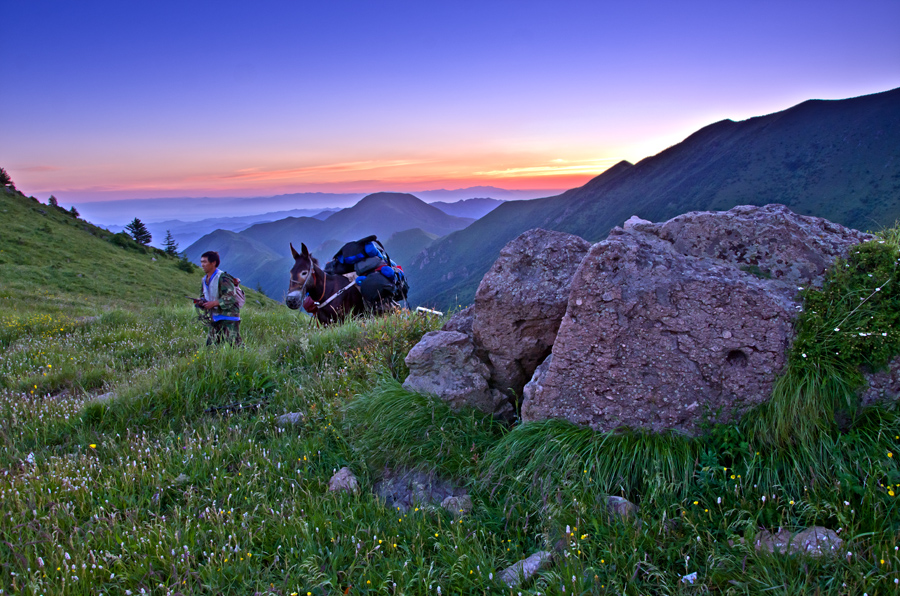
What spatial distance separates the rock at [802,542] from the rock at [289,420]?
515 centimetres

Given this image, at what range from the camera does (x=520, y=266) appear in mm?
6180

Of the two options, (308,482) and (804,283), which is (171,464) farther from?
(804,283)

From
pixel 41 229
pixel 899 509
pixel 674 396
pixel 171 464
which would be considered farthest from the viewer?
pixel 41 229

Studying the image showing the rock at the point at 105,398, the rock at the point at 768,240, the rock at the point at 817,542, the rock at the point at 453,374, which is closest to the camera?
the rock at the point at 817,542

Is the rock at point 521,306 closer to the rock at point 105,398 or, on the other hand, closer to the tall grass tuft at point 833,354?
the tall grass tuft at point 833,354

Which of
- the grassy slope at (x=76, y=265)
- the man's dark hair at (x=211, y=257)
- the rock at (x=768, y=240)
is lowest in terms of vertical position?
the grassy slope at (x=76, y=265)

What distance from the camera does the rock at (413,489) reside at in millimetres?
4660

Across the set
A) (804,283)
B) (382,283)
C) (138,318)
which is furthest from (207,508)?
(138,318)

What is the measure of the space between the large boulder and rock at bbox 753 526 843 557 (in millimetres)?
1156

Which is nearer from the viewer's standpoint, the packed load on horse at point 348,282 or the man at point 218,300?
the man at point 218,300

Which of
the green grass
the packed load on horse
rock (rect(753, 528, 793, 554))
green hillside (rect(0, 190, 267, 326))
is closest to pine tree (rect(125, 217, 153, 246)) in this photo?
green hillside (rect(0, 190, 267, 326))

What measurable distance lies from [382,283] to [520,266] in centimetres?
823

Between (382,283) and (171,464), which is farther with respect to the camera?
(382,283)

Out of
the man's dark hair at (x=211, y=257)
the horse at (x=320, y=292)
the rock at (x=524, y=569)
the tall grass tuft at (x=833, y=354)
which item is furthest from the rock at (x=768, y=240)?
the man's dark hair at (x=211, y=257)
